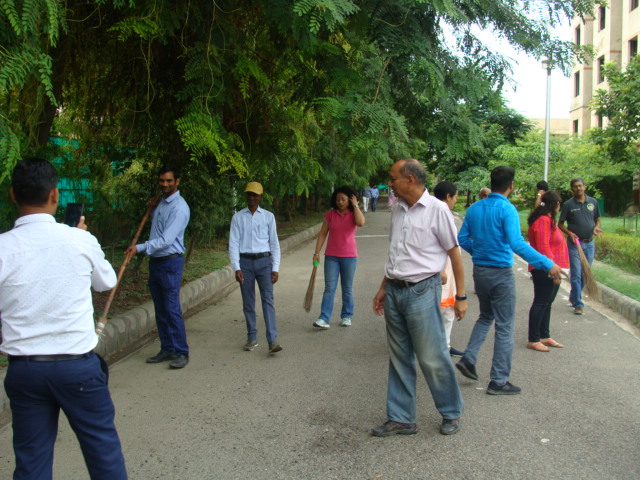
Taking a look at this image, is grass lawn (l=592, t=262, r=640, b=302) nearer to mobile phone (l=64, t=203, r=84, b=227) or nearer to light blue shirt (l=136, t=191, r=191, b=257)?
light blue shirt (l=136, t=191, r=191, b=257)

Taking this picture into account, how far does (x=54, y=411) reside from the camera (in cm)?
262

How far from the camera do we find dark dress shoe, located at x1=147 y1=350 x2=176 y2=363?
582 centimetres

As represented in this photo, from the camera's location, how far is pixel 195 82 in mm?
5934

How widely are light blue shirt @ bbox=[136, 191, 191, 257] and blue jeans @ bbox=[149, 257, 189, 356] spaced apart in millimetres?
119

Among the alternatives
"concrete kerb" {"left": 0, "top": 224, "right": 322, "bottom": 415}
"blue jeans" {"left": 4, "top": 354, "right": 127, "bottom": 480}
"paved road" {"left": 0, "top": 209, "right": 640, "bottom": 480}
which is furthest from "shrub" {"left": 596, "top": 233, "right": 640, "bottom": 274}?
"blue jeans" {"left": 4, "top": 354, "right": 127, "bottom": 480}

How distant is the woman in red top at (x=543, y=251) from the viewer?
6.05 metres

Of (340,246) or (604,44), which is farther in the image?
(604,44)

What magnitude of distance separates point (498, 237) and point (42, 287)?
360 cm

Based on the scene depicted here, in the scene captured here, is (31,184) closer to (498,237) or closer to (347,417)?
(347,417)

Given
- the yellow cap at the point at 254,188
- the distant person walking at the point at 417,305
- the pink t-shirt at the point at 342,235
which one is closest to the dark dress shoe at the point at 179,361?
the yellow cap at the point at 254,188

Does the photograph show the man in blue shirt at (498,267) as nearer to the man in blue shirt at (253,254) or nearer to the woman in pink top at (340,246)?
the man in blue shirt at (253,254)

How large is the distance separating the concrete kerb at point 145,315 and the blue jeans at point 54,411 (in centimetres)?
228

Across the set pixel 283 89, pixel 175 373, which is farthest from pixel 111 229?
pixel 175 373

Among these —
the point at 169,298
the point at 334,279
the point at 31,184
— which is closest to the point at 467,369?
the point at 334,279
